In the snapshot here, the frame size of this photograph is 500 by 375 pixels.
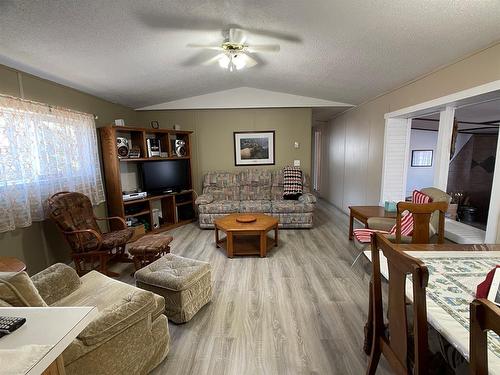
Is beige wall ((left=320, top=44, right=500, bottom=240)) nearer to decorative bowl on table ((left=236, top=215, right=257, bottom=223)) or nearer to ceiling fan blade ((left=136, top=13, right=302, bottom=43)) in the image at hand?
ceiling fan blade ((left=136, top=13, right=302, bottom=43))

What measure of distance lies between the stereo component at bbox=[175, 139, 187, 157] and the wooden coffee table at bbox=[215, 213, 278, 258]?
188cm

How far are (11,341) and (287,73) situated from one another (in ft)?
12.2

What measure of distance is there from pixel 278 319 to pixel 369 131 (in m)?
3.47

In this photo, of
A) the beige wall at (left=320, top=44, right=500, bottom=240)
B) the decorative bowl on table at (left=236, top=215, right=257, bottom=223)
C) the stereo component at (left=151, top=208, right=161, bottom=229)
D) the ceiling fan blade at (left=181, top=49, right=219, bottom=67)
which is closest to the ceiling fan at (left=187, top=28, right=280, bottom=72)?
the ceiling fan blade at (left=181, top=49, right=219, bottom=67)

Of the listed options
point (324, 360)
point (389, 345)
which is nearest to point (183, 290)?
point (324, 360)

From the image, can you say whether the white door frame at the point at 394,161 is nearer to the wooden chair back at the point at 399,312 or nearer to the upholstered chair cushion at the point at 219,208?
the upholstered chair cushion at the point at 219,208

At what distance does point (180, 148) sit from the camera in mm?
4598

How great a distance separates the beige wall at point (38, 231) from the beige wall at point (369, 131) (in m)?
4.32

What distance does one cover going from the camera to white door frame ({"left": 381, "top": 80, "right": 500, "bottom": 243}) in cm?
194

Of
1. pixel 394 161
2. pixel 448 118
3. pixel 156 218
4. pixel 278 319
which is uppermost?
pixel 448 118

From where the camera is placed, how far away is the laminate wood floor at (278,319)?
1568mm

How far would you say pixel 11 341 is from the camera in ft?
2.38

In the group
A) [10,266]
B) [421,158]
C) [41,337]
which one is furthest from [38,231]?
[421,158]

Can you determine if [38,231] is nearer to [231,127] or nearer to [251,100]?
[231,127]
